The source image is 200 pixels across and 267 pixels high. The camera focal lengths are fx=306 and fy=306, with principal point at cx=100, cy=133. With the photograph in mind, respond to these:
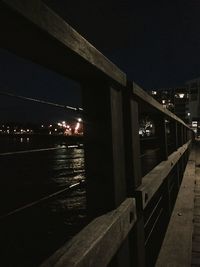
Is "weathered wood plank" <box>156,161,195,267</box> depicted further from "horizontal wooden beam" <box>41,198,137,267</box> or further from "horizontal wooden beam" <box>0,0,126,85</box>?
"horizontal wooden beam" <box>0,0,126,85</box>

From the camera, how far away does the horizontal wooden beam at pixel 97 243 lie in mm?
1442

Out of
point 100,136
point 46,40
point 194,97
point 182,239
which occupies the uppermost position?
point 194,97

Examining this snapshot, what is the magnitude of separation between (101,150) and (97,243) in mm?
713

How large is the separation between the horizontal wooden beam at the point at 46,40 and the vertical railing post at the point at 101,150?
0.69 ft

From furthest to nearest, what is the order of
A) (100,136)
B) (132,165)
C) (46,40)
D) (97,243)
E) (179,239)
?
1. (179,239)
2. (132,165)
3. (100,136)
4. (97,243)
5. (46,40)

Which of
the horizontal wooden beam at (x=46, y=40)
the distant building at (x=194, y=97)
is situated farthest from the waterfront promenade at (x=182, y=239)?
the distant building at (x=194, y=97)

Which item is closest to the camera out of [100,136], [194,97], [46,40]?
[46,40]

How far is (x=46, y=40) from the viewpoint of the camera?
143cm

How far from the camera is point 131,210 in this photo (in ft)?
7.95

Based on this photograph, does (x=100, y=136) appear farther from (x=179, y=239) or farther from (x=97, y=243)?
(x=179, y=239)

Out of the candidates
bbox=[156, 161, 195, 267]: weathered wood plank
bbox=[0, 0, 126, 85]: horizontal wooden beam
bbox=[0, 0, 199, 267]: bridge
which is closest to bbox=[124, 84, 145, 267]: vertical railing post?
bbox=[0, 0, 199, 267]: bridge

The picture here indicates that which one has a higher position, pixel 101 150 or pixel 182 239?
pixel 101 150

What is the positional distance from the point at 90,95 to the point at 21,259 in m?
19.2

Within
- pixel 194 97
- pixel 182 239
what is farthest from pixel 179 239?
pixel 194 97
